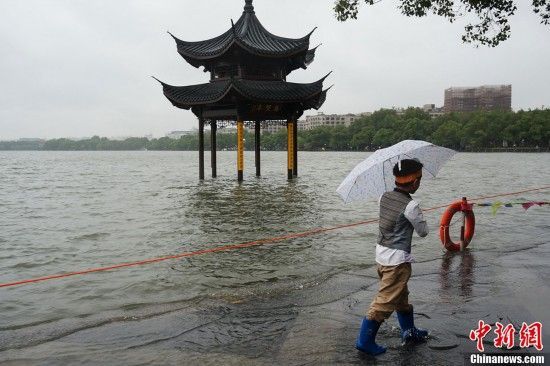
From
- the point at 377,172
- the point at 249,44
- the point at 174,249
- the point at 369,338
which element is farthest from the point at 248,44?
the point at 369,338

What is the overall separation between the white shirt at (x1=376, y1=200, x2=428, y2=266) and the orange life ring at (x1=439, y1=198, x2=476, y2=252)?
4.76 m

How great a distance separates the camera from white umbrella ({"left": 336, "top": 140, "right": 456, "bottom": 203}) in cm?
476

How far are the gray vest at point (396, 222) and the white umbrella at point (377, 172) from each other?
472mm

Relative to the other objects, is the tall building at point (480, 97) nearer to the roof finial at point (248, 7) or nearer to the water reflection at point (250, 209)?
the roof finial at point (248, 7)

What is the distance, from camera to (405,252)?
432cm

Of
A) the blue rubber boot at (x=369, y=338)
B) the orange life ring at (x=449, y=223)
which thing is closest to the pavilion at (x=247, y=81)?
the orange life ring at (x=449, y=223)

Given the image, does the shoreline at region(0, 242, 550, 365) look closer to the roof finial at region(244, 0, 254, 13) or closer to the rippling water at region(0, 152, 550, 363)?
the rippling water at region(0, 152, 550, 363)

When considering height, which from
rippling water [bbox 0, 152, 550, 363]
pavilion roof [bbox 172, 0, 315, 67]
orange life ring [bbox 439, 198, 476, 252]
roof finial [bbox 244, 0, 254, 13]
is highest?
roof finial [bbox 244, 0, 254, 13]

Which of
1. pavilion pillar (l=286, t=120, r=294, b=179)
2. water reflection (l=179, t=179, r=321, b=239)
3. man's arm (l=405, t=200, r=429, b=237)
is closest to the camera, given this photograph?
man's arm (l=405, t=200, r=429, b=237)

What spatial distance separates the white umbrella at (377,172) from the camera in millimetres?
4758

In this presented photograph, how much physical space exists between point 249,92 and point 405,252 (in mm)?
21628

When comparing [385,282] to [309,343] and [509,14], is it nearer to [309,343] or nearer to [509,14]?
[309,343]

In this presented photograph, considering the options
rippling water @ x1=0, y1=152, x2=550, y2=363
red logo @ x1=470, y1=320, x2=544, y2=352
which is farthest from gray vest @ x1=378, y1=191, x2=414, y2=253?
rippling water @ x1=0, y1=152, x2=550, y2=363

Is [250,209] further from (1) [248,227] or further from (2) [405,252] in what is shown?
(2) [405,252]
